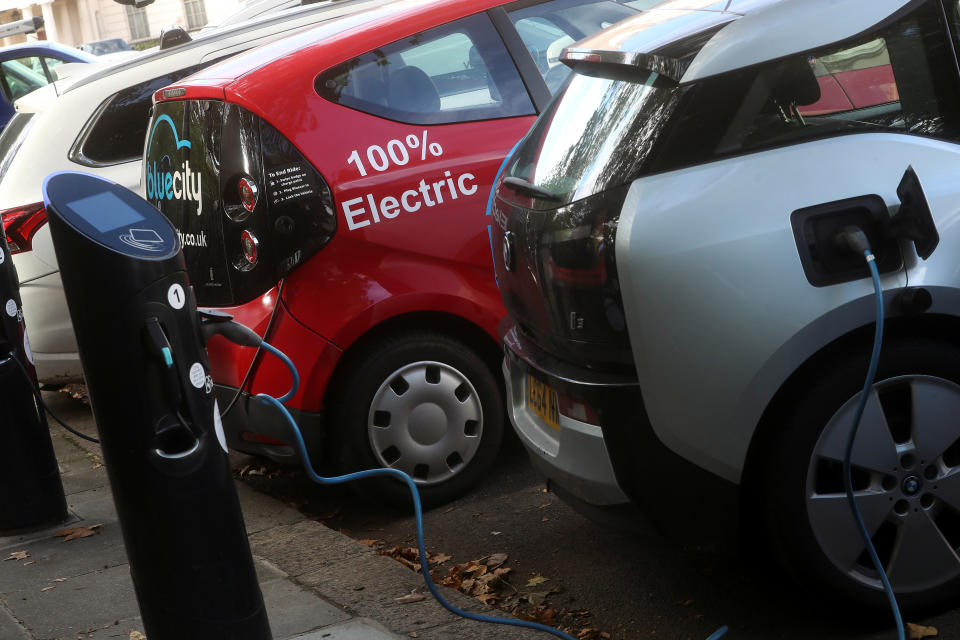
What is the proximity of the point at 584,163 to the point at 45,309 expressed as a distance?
154 inches

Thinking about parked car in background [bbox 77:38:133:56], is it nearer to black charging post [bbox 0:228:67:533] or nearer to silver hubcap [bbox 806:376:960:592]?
black charging post [bbox 0:228:67:533]

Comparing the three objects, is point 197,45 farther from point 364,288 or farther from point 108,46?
point 108,46

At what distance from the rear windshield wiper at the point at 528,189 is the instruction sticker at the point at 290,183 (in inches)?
32.4

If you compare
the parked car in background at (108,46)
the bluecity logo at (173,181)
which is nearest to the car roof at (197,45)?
the bluecity logo at (173,181)

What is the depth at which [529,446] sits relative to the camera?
12.1 ft

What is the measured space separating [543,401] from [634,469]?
0.49 m

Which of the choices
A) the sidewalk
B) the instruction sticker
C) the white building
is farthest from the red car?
the white building

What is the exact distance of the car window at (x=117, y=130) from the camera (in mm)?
6387

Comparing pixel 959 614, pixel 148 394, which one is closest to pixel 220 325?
pixel 148 394

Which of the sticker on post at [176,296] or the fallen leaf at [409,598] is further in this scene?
the fallen leaf at [409,598]

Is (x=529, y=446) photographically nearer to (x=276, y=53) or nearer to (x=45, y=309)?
(x=276, y=53)

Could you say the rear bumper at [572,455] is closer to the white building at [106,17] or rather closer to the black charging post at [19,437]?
the black charging post at [19,437]

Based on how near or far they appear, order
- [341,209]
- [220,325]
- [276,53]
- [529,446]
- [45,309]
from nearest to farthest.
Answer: [220,325] → [529,446] → [341,209] → [276,53] → [45,309]

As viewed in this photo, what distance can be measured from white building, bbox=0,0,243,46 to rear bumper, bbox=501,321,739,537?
46.4 metres
